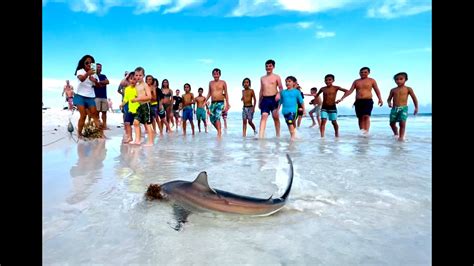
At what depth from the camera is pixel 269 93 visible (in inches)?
318

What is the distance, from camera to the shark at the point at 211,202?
1712 mm

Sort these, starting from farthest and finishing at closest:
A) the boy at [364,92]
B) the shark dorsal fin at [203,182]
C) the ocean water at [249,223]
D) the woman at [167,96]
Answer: the woman at [167,96], the boy at [364,92], the shark dorsal fin at [203,182], the ocean water at [249,223]

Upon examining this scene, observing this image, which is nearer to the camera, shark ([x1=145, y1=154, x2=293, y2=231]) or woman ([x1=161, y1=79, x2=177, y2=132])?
shark ([x1=145, y1=154, x2=293, y2=231])

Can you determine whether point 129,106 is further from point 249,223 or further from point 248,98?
point 249,223

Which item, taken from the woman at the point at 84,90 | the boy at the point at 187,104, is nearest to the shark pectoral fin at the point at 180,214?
the woman at the point at 84,90

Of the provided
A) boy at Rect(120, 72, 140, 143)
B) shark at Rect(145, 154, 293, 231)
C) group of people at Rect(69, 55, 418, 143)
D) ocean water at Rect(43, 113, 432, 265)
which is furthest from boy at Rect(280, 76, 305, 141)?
shark at Rect(145, 154, 293, 231)

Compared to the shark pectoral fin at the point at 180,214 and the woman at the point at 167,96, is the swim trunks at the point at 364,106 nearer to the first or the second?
the woman at the point at 167,96

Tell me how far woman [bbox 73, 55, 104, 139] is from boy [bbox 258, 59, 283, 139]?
4.71 meters

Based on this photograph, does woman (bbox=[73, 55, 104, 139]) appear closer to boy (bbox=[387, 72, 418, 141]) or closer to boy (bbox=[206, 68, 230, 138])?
boy (bbox=[206, 68, 230, 138])

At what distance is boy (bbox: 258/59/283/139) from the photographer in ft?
26.1

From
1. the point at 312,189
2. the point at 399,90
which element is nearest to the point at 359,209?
the point at 312,189

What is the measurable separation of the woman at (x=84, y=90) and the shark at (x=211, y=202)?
19.3ft

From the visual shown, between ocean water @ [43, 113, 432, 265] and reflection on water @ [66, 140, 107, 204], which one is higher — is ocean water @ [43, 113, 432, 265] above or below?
below

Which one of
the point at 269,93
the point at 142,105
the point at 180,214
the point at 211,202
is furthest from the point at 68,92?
the point at 211,202
